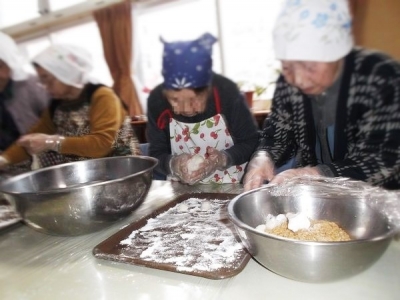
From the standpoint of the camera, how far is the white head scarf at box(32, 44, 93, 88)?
1534 millimetres

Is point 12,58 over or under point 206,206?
over

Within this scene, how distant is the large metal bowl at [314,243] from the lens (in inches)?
22.3

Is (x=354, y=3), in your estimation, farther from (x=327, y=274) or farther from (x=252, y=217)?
(x=327, y=274)

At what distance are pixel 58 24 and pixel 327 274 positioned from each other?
15.1ft

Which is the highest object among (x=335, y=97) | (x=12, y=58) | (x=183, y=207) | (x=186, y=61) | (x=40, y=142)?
(x=12, y=58)

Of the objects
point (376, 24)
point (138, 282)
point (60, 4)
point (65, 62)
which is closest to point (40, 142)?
point (65, 62)

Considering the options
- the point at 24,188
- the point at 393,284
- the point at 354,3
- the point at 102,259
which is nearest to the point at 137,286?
the point at 102,259

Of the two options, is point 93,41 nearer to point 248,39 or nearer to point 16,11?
point 16,11

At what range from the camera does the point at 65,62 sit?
5.06ft

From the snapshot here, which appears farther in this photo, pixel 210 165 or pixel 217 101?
pixel 217 101

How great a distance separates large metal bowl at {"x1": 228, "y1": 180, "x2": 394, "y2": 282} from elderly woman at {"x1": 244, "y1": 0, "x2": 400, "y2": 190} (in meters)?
0.08

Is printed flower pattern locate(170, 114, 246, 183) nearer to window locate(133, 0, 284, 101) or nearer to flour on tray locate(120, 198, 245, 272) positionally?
flour on tray locate(120, 198, 245, 272)

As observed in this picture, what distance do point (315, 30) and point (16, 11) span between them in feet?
16.3

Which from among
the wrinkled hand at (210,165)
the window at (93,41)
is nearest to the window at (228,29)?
the window at (93,41)
